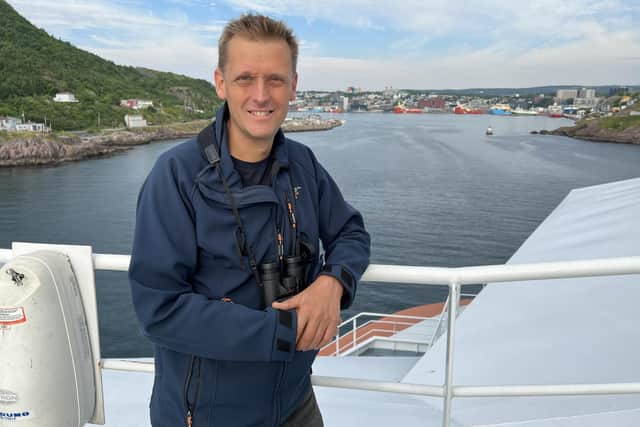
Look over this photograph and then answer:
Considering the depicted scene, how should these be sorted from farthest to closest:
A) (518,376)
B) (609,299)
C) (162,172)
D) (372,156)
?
1. (372,156)
2. (609,299)
3. (518,376)
4. (162,172)

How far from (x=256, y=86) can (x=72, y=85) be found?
297 ft

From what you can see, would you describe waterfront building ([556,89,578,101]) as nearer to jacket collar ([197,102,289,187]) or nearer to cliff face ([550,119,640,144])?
cliff face ([550,119,640,144])

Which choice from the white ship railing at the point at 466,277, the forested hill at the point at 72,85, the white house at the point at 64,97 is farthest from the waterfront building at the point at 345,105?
the white ship railing at the point at 466,277

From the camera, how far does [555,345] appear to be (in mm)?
2721

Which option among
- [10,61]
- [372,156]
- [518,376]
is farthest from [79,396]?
[10,61]

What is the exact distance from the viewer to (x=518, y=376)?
8.27ft

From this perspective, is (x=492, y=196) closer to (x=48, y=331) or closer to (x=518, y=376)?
(x=518, y=376)

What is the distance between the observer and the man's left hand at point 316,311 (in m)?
0.98

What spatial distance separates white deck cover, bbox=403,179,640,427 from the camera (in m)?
1.93

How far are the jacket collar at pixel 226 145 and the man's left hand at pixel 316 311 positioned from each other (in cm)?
27

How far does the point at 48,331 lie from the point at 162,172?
0.51 metres

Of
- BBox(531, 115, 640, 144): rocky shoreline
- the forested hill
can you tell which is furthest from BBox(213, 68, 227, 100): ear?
the forested hill

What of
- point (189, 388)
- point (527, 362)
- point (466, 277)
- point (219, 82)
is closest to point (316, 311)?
point (189, 388)

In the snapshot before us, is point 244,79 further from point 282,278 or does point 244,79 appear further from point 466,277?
point 466,277
